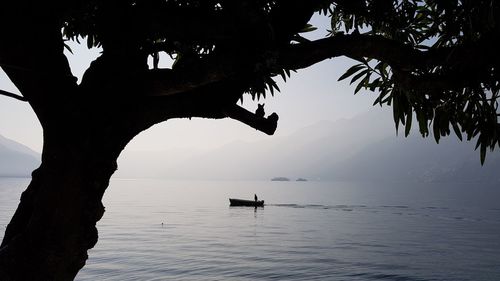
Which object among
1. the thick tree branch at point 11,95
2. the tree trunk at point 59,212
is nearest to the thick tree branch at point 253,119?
the tree trunk at point 59,212

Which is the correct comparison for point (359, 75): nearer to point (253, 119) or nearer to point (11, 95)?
point (253, 119)

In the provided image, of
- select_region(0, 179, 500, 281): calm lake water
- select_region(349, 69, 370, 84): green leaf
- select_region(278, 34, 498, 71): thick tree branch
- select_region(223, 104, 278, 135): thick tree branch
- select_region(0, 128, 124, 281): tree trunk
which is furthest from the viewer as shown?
select_region(0, 179, 500, 281): calm lake water

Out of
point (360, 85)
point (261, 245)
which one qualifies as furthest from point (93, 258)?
point (360, 85)

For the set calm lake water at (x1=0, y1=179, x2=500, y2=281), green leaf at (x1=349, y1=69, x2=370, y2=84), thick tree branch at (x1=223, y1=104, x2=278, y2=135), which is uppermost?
green leaf at (x1=349, y1=69, x2=370, y2=84)

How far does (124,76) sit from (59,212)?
1222 mm

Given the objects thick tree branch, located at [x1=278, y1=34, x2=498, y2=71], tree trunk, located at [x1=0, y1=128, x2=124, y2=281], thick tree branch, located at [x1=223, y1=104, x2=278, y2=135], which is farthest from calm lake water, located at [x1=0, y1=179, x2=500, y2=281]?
thick tree branch, located at [x1=278, y1=34, x2=498, y2=71]

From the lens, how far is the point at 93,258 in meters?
37.5

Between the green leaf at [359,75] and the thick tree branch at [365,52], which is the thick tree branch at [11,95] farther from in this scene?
the green leaf at [359,75]

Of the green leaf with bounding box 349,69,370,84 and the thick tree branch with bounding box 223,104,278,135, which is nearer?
the thick tree branch with bounding box 223,104,278,135

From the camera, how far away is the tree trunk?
126 inches

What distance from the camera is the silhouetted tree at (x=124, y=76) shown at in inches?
127

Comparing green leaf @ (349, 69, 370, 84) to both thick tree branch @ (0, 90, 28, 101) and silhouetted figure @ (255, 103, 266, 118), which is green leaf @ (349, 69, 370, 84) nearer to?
silhouetted figure @ (255, 103, 266, 118)

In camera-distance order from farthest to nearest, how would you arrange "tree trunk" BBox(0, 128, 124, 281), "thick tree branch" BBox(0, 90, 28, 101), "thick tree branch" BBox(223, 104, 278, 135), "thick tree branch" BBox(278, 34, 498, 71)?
"thick tree branch" BBox(223, 104, 278, 135) → "thick tree branch" BBox(278, 34, 498, 71) → "tree trunk" BBox(0, 128, 124, 281) → "thick tree branch" BBox(0, 90, 28, 101)

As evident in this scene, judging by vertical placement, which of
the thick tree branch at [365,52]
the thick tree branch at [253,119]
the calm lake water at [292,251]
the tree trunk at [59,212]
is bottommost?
the calm lake water at [292,251]
